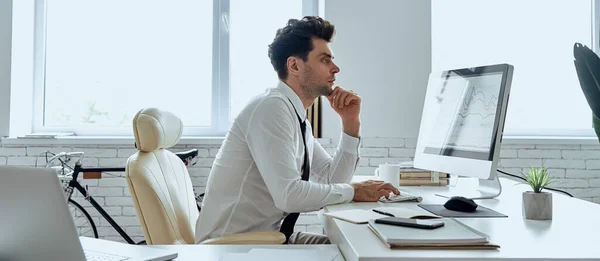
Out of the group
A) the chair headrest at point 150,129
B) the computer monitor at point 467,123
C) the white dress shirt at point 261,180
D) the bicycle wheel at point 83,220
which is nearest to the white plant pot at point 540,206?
the computer monitor at point 467,123

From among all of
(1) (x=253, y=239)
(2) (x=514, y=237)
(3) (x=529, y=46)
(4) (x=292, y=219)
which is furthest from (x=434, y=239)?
(3) (x=529, y=46)

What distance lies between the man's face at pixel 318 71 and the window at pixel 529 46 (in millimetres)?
1581

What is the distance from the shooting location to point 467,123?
174 cm

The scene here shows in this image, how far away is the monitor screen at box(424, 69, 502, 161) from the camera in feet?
5.27

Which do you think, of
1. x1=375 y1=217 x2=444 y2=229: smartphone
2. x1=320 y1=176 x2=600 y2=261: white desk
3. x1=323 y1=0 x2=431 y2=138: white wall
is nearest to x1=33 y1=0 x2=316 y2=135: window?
x1=323 y1=0 x2=431 y2=138: white wall

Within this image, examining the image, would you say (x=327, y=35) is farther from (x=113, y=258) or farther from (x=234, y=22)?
(x=234, y=22)

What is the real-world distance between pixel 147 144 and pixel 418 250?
108 centimetres

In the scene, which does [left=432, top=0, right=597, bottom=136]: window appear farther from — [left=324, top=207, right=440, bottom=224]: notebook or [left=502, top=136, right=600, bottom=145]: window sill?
[left=324, top=207, right=440, bottom=224]: notebook

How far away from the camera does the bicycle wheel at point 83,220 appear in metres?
2.85

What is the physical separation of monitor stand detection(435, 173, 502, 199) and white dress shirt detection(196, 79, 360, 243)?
485 millimetres

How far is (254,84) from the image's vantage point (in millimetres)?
3209

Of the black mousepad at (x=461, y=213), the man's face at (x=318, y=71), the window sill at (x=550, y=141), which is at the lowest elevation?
the black mousepad at (x=461, y=213)

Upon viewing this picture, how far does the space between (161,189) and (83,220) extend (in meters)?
1.63

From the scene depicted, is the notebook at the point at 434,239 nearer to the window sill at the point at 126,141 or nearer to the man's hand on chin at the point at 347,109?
the man's hand on chin at the point at 347,109
